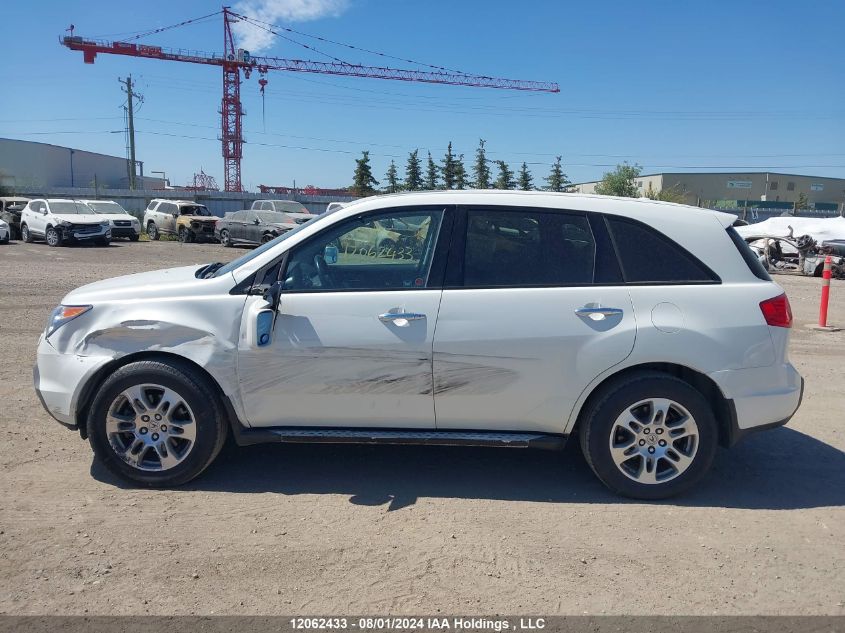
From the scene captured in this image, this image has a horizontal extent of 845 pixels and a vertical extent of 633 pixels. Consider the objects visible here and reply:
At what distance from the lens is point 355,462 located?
468cm

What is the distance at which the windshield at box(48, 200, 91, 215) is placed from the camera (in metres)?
26.0

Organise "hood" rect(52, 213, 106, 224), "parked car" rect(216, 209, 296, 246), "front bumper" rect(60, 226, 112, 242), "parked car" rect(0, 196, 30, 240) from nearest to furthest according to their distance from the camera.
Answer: "front bumper" rect(60, 226, 112, 242), "hood" rect(52, 213, 106, 224), "parked car" rect(216, 209, 296, 246), "parked car" rect(0, 196, 30, 240)

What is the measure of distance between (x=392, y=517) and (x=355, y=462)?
87 centimetres

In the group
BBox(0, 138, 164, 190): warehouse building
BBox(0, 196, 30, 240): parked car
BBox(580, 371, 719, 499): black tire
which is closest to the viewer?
BBox(580, 371, 719, 499): black tire

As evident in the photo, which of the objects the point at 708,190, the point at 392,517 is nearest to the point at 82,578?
the point at 392,517

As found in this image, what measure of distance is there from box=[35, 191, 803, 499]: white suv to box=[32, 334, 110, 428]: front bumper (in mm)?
11

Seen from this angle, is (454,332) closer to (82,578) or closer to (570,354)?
(570,354)

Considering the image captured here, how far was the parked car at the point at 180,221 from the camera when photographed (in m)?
30.1

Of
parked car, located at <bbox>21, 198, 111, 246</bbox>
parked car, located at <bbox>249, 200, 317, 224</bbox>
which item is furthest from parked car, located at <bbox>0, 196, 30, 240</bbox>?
parked car, located at <bbox>249, 200, 317, 224</bbox>

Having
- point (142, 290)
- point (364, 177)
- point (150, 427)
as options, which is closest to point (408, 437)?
point (150, 427)

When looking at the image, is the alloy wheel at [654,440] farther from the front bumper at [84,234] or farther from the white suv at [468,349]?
the front bumper at [84,234]

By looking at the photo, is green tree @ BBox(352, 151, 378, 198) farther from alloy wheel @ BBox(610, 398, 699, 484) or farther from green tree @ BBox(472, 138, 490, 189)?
alloy wheel @ BBox(610, 398, 699, 484)

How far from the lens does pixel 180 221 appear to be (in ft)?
100

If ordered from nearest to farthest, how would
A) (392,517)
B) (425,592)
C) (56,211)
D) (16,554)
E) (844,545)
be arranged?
(425,592) → (16,554) → (844,545) → (392,517) → (56,211)
